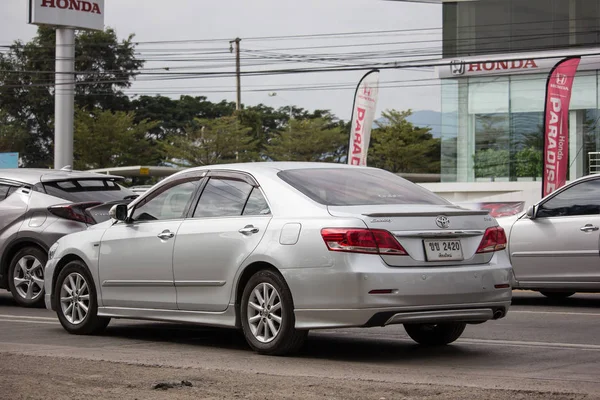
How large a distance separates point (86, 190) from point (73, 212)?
531 mm

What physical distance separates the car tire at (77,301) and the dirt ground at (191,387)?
252 centimetres

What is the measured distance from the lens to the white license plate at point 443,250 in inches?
318

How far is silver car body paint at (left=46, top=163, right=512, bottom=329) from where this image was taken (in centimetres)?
791

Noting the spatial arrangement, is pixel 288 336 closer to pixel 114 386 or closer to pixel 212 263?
pixel 212 263

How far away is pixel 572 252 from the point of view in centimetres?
1277

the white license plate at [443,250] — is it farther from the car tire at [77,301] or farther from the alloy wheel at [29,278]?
the alloy wheel at [29,278]

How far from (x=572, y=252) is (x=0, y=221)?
694 centimetres

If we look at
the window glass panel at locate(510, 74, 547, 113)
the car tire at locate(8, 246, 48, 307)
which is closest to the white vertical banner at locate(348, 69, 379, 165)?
the window glass panel at locate(510, 74, 547, 113)

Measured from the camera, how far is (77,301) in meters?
10.4

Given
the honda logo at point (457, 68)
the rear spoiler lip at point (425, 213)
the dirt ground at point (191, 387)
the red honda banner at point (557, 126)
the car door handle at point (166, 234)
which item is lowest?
the dirt ground at point (191, 387)

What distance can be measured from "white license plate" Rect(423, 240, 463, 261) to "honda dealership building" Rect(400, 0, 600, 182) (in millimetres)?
32955

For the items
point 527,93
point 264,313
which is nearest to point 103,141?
point 527,93

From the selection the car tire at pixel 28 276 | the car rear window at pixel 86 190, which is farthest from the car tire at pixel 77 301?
the car rear window at pixel 86 190

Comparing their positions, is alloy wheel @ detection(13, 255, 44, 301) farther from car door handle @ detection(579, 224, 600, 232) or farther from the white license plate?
the white license plate
